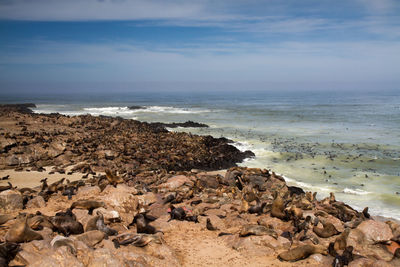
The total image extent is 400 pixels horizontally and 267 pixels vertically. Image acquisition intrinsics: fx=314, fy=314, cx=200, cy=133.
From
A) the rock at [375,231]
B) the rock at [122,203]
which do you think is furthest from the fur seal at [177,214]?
the rock at [375,231]

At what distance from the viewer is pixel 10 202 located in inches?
318

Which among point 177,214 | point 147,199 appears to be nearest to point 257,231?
point 177,214

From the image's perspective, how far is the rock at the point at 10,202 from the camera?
8.02 metres

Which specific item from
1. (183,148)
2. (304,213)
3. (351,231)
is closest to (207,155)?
(183,148)

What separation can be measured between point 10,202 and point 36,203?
0.62m

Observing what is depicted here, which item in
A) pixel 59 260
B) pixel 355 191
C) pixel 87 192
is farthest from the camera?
pixel 355 191

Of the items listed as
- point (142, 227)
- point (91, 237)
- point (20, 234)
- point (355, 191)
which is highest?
point (20, 234)

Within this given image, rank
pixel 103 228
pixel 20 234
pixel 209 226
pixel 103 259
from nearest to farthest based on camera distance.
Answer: pixel 103 259 → pixel 20 234 → pixel 103 228 → pixel 209 226

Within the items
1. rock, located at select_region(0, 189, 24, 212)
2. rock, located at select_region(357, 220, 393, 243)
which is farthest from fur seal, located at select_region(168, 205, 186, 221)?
rock, located at select_region(357, 220, 393, 243)

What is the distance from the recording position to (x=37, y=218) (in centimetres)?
641

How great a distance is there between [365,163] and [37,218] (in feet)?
69.5

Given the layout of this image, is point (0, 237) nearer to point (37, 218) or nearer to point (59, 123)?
point (37, 218)

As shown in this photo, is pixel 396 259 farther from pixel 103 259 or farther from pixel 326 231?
pixel 103 259

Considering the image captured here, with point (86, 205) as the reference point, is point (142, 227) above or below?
below
